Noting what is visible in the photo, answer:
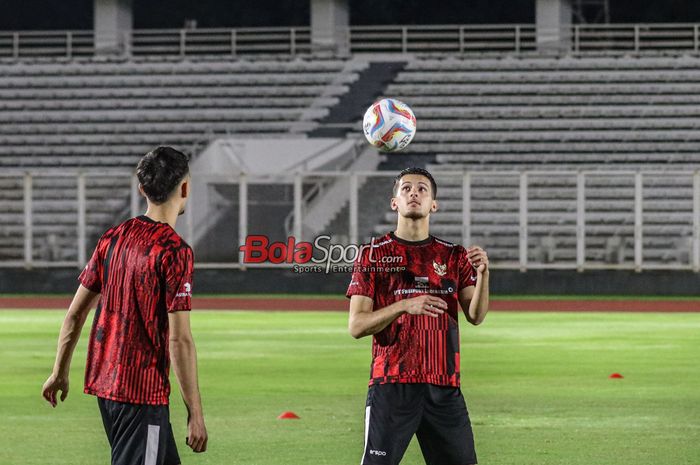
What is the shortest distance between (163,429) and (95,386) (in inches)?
12.4

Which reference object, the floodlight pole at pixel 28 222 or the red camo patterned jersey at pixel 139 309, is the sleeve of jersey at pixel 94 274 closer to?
the red camo patterned jersey at pixel 139 309

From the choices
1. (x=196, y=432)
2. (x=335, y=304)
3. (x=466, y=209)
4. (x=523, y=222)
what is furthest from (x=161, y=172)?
(x=466, y=209)

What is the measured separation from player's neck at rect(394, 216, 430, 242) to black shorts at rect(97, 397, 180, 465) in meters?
1.43

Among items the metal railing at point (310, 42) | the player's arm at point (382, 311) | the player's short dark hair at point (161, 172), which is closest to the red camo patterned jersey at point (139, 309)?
the player's short dark hair at point (161, 172)

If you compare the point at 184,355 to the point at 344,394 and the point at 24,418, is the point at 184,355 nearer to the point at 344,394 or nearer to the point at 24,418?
the point at 24,418

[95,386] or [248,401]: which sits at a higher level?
[95,386]

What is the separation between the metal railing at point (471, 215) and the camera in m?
30.1

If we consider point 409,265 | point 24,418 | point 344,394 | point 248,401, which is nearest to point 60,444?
point 24,418

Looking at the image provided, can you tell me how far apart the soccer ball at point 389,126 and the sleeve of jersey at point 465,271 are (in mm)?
6179

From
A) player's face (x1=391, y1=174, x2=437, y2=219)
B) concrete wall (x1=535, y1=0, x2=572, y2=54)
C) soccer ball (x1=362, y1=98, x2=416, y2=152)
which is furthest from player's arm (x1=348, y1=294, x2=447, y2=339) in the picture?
concrete wall (x1=535, y1=0, x2=572, y2=54)

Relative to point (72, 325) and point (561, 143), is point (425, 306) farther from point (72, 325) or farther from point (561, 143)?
point (561, 143)

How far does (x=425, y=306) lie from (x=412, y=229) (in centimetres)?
38

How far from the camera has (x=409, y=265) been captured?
6.47m

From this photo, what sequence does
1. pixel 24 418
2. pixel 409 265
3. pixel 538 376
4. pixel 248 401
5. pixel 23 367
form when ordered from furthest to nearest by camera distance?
pixel 23 367
pixel 538 376
pixel 248 401
pixel 24 418
pixel 409 265
